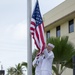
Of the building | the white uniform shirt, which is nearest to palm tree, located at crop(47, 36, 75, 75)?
the building

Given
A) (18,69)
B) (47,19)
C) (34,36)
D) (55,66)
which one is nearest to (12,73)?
(18,69)

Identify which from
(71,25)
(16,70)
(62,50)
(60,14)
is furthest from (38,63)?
(16,70)

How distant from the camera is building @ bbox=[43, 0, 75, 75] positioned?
26470 mm

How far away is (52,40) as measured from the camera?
19.1 m

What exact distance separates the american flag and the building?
1665 cm

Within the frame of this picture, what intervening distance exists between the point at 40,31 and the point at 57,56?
423 inches

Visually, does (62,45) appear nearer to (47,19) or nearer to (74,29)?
(74,29)

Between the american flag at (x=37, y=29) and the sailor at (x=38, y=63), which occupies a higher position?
the american flag at (x=37, y=29)

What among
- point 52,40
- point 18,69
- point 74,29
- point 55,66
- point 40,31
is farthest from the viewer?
point 18,69

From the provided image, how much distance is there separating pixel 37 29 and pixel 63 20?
19.7 m

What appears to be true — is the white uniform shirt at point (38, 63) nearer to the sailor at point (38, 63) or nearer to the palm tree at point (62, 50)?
the sailor at point (38, 63)

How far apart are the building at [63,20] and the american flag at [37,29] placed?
16650 millimetres

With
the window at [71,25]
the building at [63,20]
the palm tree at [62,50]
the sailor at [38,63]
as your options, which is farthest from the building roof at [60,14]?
the sailor at [38,63]

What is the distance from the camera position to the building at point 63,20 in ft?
86.8
